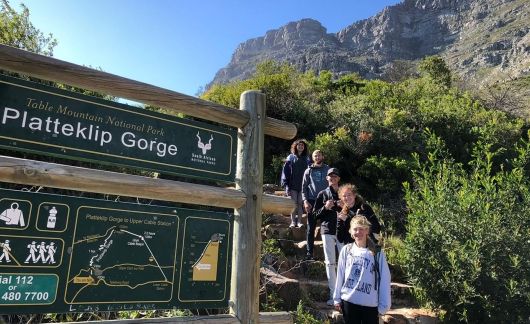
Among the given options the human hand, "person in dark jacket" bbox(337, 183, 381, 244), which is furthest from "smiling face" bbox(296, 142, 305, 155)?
"person in dark jacket" bbox(337, 183, 381, 244)

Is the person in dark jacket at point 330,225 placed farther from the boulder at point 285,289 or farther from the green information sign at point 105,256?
the green information sign at point 105,256

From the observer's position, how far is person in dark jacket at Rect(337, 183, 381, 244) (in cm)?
524

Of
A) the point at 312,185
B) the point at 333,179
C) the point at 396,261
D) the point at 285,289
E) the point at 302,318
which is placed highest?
the point at 312,185

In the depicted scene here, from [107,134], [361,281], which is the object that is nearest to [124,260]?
[107,134]

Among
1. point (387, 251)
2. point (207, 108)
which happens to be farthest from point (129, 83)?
point (387, 251)

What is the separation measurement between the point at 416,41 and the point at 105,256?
113477mm

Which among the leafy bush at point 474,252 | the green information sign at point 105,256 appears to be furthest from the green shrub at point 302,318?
the green information sign at point 105,256

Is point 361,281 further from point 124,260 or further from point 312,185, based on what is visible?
point 312,185

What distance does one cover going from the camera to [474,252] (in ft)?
18.0

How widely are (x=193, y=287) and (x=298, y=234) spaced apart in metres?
5.89

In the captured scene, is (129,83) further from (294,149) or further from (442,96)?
(442,96)

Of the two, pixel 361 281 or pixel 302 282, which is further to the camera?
pixel 302 282

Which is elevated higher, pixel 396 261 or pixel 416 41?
pixel 416 41

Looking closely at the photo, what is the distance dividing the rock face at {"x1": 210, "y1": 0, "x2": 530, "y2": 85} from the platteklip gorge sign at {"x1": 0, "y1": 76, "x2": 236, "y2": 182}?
173ft
